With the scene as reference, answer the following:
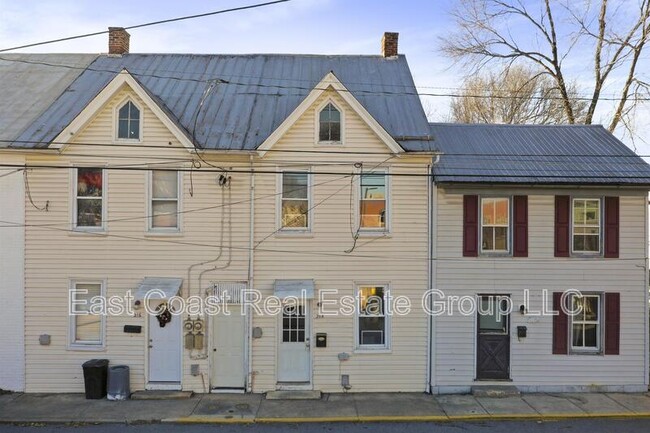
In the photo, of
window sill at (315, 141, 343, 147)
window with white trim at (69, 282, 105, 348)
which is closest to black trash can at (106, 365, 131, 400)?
window with white trim at (69, 282, 105, 348)

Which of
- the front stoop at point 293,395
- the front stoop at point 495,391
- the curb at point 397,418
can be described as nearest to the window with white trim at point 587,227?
the front stoop at point 495,391

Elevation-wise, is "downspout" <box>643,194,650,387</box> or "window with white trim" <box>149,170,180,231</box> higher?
"window with white trim" <box>149,170,180,231</box>

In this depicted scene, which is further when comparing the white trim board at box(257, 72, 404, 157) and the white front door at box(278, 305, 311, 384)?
the white front door at box(278, 305, 311, 384)

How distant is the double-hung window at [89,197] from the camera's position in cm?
1219

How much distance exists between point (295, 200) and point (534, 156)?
6.60m

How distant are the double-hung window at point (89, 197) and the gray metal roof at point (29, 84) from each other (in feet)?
6.39

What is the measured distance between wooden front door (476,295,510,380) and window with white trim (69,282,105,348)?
9716mm

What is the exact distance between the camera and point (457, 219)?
12.4 metres

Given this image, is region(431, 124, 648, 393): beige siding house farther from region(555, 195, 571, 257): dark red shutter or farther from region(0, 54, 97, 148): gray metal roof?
region(0, 54, 97, 148): gray metal roof

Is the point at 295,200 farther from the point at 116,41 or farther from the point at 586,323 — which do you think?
the point at 116,41

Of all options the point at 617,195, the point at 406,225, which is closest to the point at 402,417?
the point at 406,225

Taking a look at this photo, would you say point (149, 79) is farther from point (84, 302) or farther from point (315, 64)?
point (84, 302)

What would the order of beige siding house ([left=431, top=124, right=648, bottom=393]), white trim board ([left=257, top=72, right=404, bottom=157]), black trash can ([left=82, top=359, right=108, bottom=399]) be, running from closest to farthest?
1. black trash can ([left=82, top=359, right=108, bottom=399])
2. white trim board ([left=257, top=72, right=404, bottom=157])
3. beige siding house ([left=431, top=124, right=648, bottom=393])

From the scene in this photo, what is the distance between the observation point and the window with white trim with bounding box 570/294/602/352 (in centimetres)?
1246
